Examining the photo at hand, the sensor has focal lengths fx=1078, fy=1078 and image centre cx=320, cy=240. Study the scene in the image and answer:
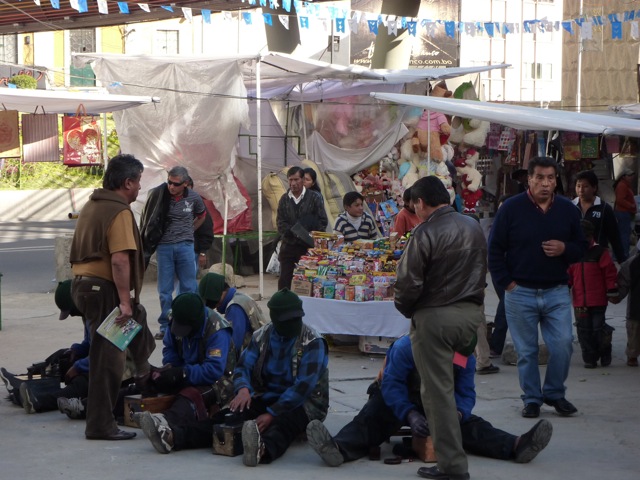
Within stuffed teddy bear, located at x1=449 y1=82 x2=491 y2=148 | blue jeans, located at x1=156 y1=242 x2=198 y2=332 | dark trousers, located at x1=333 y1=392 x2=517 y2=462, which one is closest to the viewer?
dark trousers, located at x1=333 y1=392 x2=517 y2=462

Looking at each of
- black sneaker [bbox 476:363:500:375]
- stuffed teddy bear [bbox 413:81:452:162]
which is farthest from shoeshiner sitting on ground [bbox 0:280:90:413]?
stuffed teddy bear [bbox 413:81:452:162]

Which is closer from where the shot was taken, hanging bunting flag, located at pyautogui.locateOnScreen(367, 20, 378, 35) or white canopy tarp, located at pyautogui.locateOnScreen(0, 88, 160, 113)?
white canopy tarp, located at pyautogui.locateOnScreen(0, 88, 160, 113)

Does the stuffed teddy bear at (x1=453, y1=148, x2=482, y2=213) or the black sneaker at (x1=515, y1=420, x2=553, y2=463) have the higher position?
the stuffed teddy bear at (x1=453, y1=148, x2=482, y2=213)

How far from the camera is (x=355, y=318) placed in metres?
10.1

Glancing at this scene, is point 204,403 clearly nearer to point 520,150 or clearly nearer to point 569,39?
point 520,150

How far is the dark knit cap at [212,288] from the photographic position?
736cm

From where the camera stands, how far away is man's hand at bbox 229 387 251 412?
6.53 m

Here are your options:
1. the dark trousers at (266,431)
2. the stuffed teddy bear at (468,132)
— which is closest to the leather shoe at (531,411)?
the dark trousers at (266,431)

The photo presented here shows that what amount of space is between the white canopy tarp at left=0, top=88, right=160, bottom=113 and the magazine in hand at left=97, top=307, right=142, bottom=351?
5.47 m

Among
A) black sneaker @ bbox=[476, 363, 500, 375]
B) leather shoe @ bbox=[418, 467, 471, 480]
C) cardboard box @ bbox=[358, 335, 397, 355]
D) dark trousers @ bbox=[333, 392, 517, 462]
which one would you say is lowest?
black sneaker @ bbox=[476, 363, 500, 375]

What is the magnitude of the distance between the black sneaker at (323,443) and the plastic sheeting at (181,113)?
8.43 m

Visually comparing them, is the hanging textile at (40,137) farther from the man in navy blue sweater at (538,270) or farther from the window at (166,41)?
the window at (166,41)

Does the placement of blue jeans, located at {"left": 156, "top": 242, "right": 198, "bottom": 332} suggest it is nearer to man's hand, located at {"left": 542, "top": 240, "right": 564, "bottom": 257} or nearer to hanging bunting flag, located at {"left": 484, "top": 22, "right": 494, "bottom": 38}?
man's hand, located at {"left": 542, "top": 240, "right": 564, "bottom": 257}

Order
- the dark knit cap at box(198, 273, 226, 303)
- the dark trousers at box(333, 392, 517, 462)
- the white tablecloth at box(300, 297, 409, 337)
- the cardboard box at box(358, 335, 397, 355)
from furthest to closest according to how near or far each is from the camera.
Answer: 1. the cardboard box at box(358, 335, 397, 355)
2. the white tablecloth at box(300, 297, 409, 337)
3. the dark knit cap at box(198, 273, 226, 303)
4. the dark trousers at box(333, 392, 517, 462)
